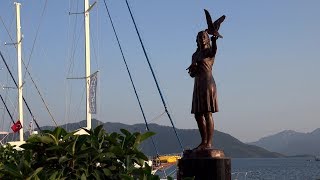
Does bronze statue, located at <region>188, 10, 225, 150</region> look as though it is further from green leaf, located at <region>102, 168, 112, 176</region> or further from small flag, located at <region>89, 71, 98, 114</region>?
small flag, located at <region>89, 71, 98, 114</region>

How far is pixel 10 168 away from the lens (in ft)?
11.9

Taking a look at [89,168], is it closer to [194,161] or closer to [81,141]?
[81,141]

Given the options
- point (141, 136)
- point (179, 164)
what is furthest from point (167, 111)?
point (141, 136)

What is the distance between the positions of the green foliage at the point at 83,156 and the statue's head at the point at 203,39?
618 cm

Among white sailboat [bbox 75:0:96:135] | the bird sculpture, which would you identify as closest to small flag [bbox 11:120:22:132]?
white sailboat [bbox 75:0:96:135]

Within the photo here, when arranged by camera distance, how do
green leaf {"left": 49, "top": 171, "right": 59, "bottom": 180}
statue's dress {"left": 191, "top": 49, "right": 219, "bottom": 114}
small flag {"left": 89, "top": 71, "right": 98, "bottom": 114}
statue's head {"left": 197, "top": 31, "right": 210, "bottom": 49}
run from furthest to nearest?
small flag {"left": 89, "top": 71, "right": 98, "bottom": 114}, statue's head {"left": 197, "top": 31, "right": 210, "bottom": 49}, statue's dress {"left": 191, "top": 49, "right": 219, "bottom": 114}, green leaf {"left": 49, "top": 171, "right": 59, "bottom": 180}

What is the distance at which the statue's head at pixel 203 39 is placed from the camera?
10.2 metres

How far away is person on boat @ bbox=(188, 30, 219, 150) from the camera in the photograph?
10.0 m

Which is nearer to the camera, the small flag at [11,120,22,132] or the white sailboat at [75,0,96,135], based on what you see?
the white sailboat at [75,0,96,135]

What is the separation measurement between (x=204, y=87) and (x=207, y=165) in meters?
1.52

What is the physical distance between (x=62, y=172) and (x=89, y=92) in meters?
24.1

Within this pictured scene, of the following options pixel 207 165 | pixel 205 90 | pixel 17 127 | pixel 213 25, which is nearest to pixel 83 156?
pixel 207 165

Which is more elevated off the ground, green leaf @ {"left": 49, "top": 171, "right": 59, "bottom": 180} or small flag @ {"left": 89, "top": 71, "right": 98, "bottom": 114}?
small flag @ {"left": 89, "top": 71, "right": 98, "bottom": 114}

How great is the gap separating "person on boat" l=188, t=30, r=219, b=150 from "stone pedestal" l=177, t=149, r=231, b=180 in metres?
0.27
